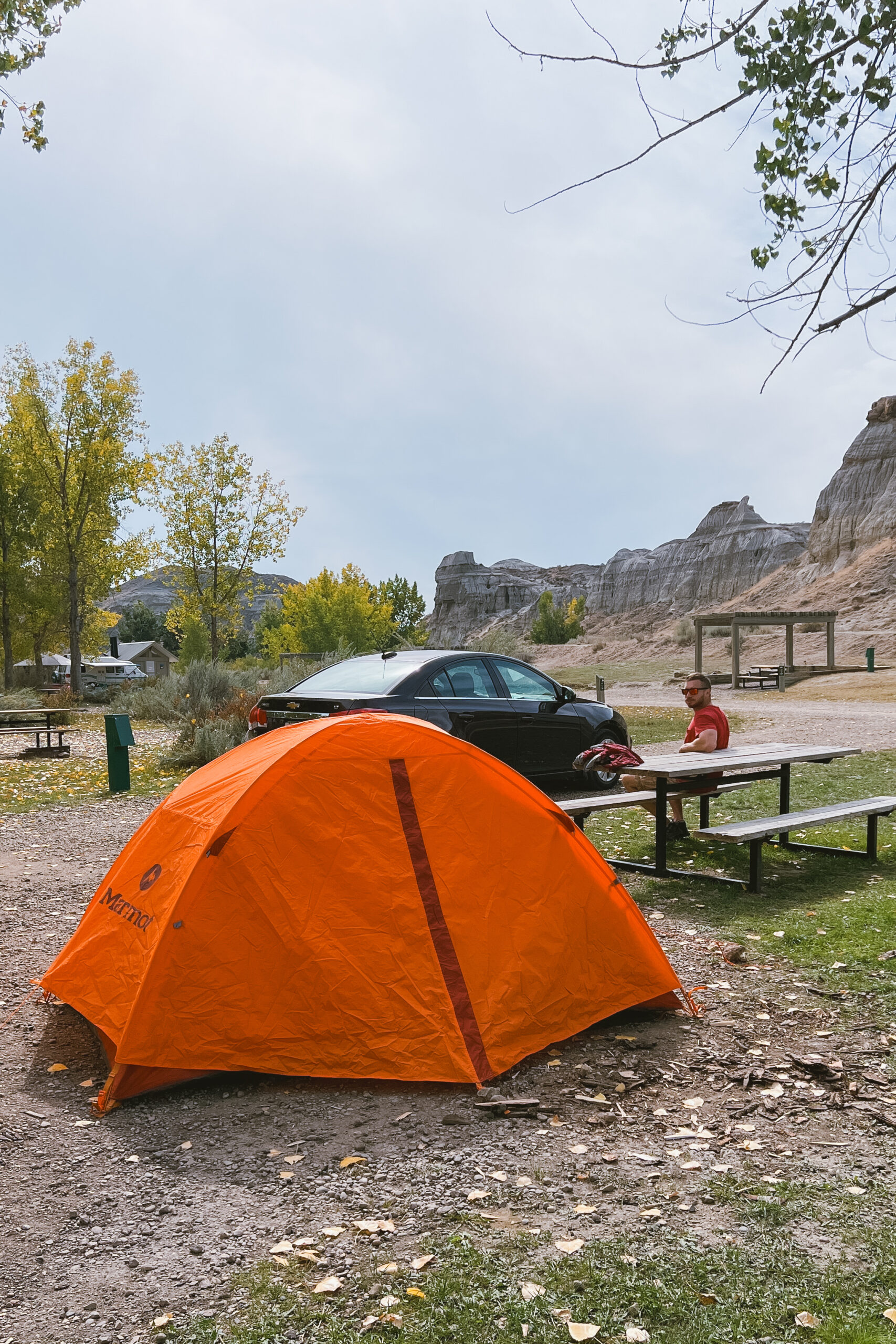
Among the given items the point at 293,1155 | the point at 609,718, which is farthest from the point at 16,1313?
the point at 609,718

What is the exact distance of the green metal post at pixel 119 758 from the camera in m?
11.8

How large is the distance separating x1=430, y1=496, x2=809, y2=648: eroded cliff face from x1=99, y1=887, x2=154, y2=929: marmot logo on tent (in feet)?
196

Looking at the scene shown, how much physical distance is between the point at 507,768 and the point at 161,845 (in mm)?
1606

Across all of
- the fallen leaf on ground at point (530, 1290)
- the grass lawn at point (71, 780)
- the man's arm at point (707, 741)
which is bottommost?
the fallen leaf on ground at point (530, 1290)

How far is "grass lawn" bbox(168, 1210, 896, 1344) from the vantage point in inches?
93.7

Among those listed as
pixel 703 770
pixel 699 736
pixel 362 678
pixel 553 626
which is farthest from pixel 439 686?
pixel 553 626

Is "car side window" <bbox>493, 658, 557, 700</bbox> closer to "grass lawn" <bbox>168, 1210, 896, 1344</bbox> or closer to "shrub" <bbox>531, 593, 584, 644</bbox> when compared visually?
"grass lawn" <bbox>168, 1210, 896, 1344</bbox>

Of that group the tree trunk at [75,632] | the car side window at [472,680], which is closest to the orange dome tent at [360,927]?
the car side window at [472,680]

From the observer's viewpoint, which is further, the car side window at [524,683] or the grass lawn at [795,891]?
the car side window at [524,683]

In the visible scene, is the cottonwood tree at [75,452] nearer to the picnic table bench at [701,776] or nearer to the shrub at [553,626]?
the picnic table bench at [701,776]

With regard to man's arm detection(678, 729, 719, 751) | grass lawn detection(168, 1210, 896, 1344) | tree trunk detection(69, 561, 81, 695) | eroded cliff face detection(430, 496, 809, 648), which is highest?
eroded cliff face detection(430, 496, 809, 648)

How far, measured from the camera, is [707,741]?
7773 mm

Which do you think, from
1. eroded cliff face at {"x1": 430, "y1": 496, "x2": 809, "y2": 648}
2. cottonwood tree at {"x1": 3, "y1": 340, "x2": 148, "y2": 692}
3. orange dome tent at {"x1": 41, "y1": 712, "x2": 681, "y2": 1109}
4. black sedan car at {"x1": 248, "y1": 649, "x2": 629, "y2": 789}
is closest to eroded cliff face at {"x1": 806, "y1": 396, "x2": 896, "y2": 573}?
eroded cliff face at {"x1": 430, "y1": 496, "x2": 809, "y2": 648}

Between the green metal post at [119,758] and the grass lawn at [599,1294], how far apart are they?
9.75m
